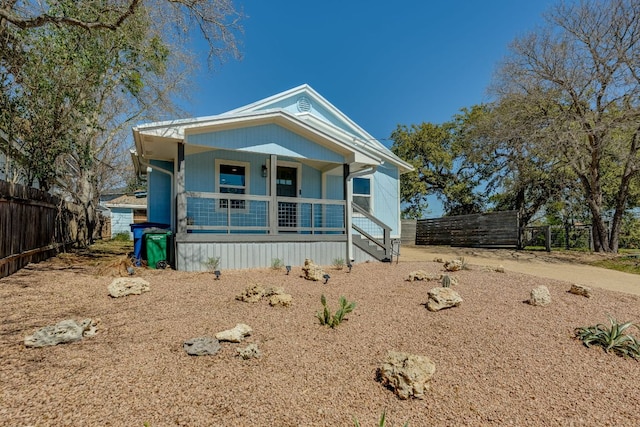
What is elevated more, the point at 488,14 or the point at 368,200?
the point at 488,14

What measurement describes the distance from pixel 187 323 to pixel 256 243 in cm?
390

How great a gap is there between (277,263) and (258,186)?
2.93 meters

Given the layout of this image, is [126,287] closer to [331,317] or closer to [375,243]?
[331,317]

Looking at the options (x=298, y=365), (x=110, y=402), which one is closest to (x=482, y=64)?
(x=298, y=365)

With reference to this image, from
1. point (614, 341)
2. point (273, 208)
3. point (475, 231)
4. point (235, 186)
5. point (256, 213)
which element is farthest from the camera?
point (475, 231)

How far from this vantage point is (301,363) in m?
2.97

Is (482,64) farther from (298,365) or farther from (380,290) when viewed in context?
(298,365)

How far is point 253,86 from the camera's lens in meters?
16.7

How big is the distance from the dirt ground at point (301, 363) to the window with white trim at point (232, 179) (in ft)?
14.0

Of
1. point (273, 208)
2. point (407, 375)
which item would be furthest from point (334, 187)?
point (407, 375)

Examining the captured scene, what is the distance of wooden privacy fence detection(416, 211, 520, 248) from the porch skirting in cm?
1079

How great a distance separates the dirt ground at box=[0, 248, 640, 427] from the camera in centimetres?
226

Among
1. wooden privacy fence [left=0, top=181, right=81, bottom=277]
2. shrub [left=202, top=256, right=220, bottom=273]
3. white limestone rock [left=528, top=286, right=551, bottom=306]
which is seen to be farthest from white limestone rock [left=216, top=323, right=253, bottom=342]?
wooden privacy fence [left=0, top=181, right=81, bottom=277]

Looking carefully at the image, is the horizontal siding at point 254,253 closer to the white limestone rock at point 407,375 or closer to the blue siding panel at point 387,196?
the blue siding panel at point 387,196
